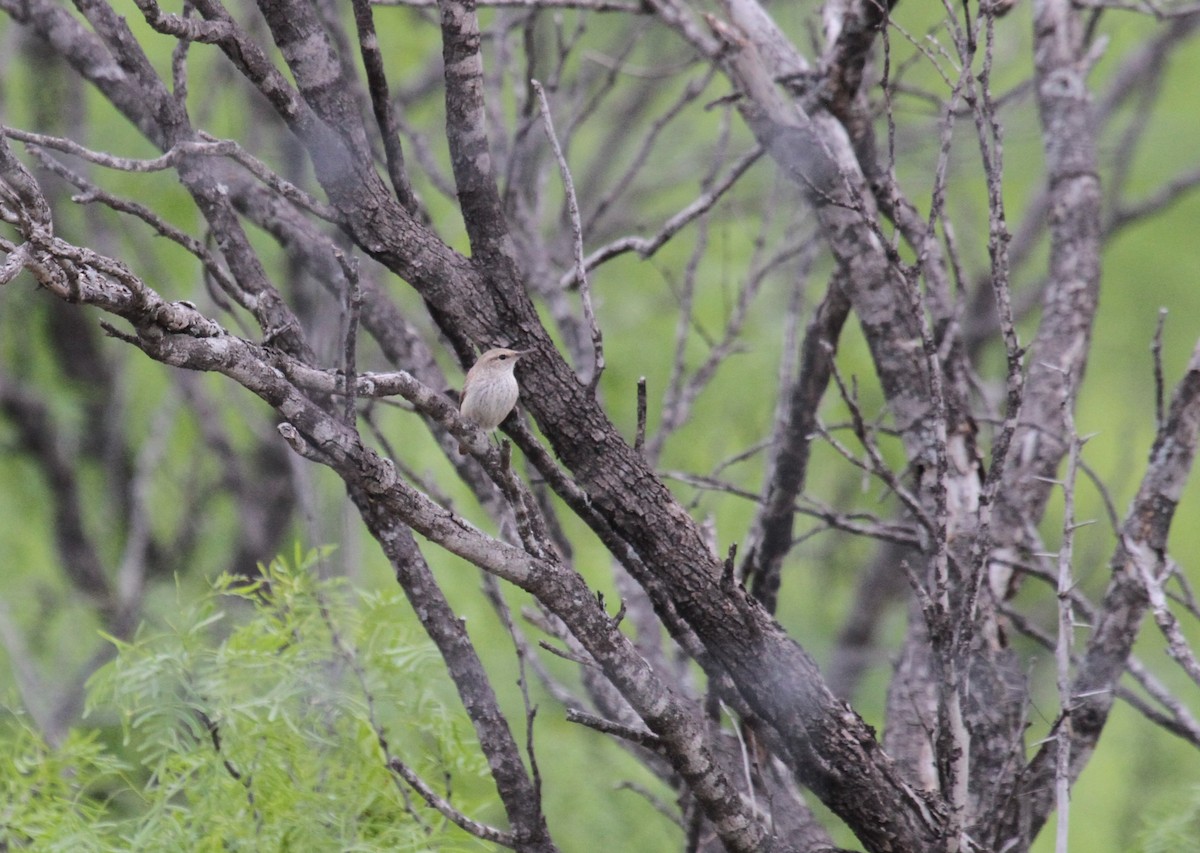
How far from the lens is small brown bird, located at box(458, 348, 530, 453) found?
3.05 meters

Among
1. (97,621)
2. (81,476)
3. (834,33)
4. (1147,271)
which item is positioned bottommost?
(97,621)

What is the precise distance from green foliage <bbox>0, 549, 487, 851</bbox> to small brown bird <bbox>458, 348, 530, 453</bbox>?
27.3 inches

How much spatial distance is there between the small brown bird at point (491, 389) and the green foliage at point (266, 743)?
693mm

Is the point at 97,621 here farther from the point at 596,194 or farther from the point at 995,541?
the point at 995,541

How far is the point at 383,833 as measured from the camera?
320 cm

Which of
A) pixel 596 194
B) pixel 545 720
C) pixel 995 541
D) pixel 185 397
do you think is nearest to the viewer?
pixel 995 541

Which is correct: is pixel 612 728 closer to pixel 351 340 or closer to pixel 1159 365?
pixel 351 340

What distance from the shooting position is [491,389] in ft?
10.7

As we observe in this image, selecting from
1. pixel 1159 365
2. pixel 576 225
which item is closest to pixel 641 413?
pixel 576 225

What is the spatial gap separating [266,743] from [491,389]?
118 cm

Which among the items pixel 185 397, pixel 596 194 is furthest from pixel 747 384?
pixel 185 397

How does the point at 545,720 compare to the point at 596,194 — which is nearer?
the point at 545,720

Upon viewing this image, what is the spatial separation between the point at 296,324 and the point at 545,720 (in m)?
4.30

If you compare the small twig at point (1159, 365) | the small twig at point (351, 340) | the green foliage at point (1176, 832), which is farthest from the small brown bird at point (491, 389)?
the green foliage at point (1176, 832)
